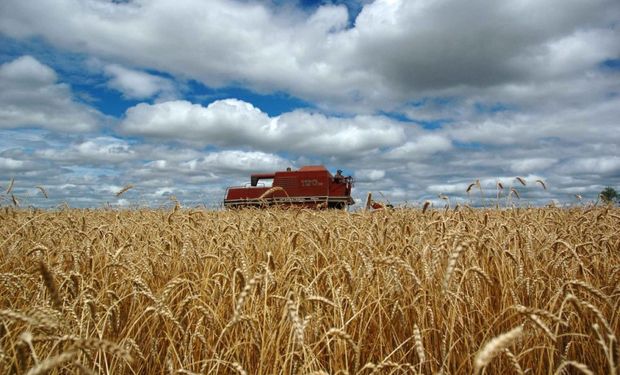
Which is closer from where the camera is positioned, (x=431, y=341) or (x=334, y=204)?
(x=431, y=341)

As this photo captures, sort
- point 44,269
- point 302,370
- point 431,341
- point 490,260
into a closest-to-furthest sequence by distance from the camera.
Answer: point 44,269 → point 302,370 → point 431,341 → point 490,260

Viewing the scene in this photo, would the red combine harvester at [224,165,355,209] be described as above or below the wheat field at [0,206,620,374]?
A: above

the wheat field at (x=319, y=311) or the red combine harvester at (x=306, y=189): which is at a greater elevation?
the red combine harvester at (x=306, y=189)

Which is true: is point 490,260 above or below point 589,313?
above

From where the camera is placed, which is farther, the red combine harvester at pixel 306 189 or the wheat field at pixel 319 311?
the red combine harvester at pixel 306 189

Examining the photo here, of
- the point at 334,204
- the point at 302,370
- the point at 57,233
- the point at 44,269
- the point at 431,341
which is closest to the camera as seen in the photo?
the point at 44,269

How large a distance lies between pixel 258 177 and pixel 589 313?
24582mm

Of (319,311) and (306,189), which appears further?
(306,189)

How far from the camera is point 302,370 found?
1.92m

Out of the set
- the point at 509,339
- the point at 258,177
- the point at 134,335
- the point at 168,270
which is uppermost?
the point at 258,177

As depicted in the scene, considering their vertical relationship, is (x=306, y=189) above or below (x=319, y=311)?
above

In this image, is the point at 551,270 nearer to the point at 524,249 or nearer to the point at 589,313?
the point at 524,249

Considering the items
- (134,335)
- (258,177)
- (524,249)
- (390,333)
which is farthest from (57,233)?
(258,177)

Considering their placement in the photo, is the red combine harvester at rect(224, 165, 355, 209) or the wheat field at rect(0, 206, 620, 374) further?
the red combine harvester at rect(224, 165, 355, 209)
